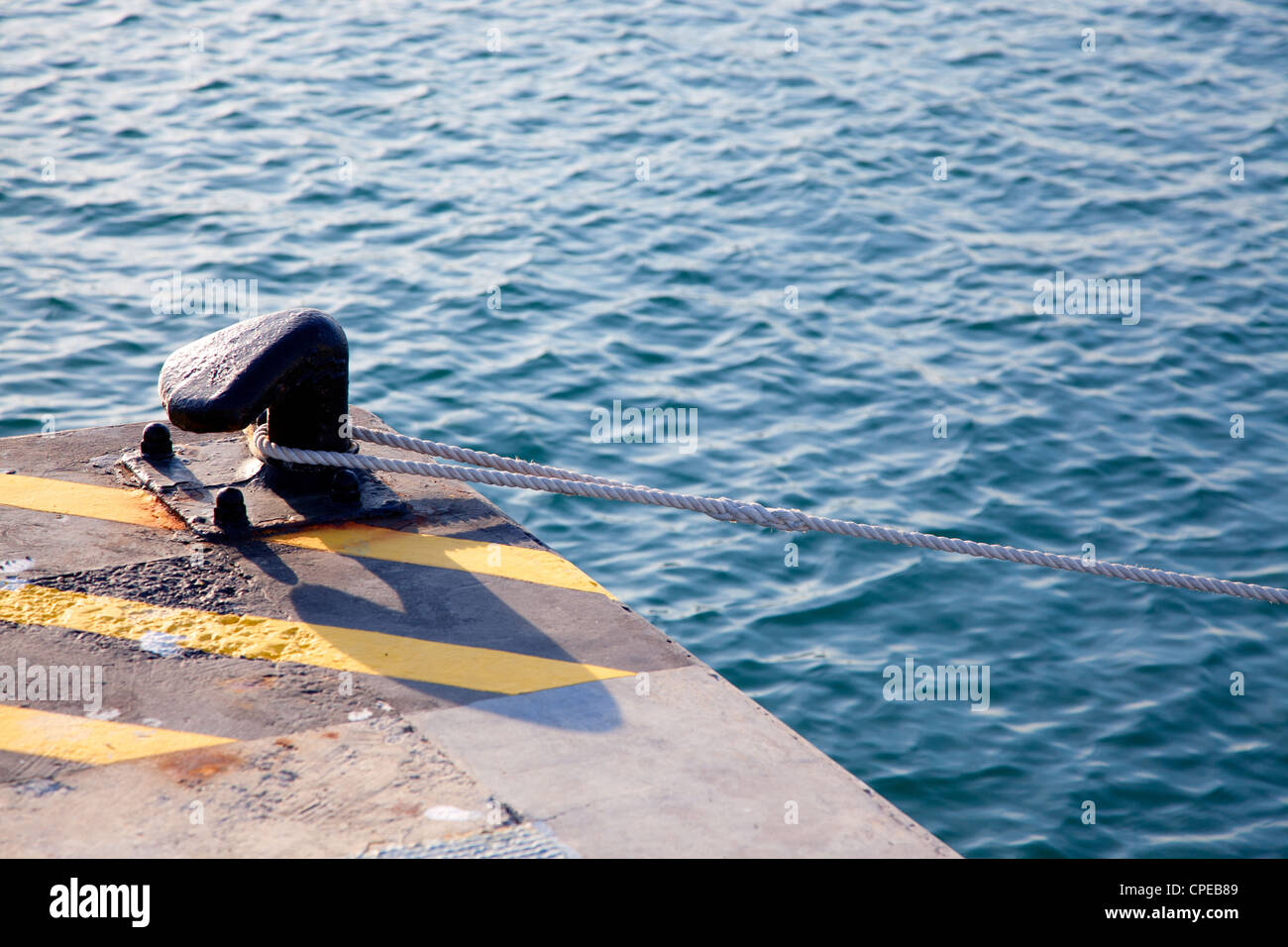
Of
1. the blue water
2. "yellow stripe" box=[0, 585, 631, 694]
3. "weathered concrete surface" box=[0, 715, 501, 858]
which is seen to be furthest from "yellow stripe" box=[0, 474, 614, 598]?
the blue water

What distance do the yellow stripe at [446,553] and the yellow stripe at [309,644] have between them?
0.47m

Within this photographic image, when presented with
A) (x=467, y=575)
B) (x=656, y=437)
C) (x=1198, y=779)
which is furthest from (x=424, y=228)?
(x=1198, y=779)

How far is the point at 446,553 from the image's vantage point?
4.34 metres

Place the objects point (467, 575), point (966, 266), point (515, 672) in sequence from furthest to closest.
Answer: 1. point (966, 266)
2. point (467, 575)
3. point (515, 672)

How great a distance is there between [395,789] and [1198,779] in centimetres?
359

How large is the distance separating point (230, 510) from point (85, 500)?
66 cm

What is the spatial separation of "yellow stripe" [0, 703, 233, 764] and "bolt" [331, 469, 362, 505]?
4.28 feet

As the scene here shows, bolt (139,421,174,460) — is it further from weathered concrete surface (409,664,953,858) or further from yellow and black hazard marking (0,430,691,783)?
weathered concrete surface (409,664,953,858)

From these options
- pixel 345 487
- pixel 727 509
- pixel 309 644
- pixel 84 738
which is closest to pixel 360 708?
pixel 309 644

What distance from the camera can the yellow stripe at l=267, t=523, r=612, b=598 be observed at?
425 cm

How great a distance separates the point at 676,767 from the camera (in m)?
3.34

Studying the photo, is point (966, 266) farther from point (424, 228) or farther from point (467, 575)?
point (467, 575)

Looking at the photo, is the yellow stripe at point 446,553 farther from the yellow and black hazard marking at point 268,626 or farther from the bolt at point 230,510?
the bolt at point 230,510

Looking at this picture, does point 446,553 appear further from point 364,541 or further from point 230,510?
point 230,510
